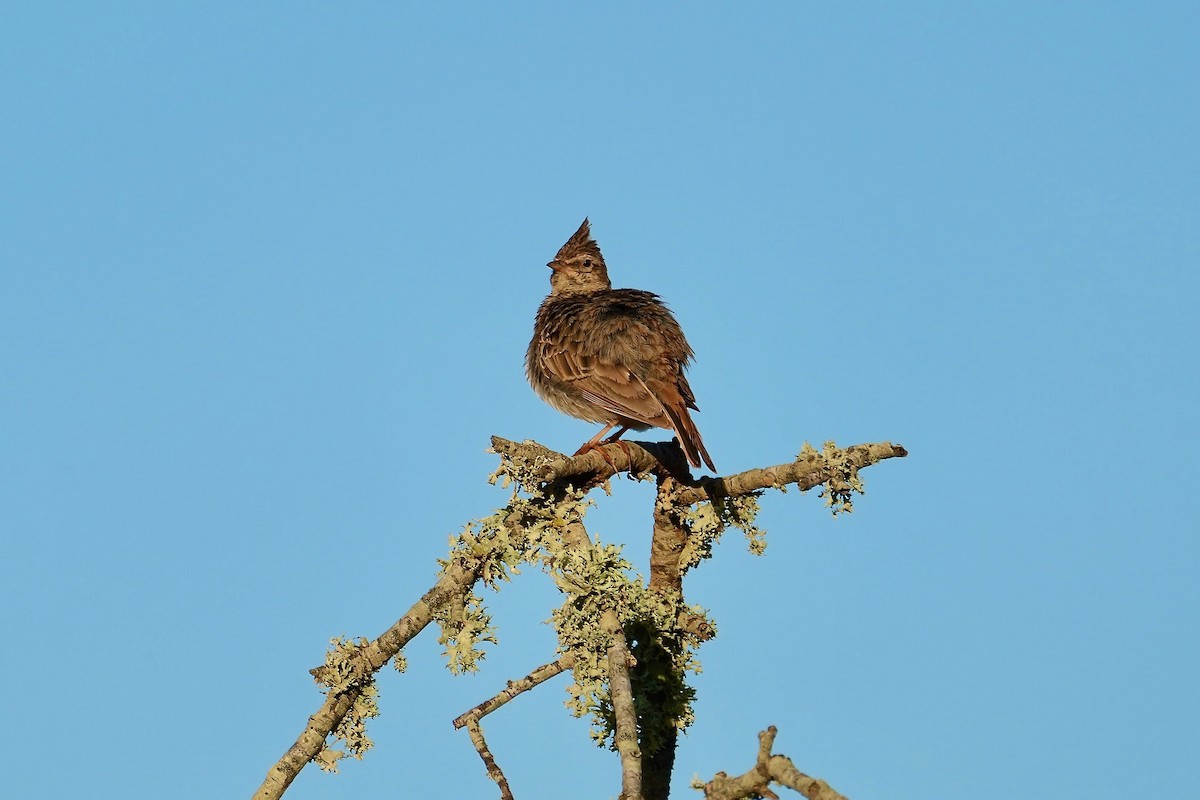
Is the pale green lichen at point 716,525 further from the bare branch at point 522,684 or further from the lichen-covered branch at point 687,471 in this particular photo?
the bare branch at point 522,684

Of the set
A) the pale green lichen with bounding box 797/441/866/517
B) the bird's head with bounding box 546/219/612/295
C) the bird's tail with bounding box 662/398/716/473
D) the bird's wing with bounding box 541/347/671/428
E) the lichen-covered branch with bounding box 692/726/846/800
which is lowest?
the lichen-covered branch with bounding box 692/726/846/800

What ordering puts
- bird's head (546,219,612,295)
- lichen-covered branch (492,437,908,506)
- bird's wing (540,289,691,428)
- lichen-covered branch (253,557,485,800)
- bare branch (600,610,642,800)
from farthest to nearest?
bird's head (546,219,612,295), bird's wing (540,289,691,428), lichen-covered branch (492,437,908,506), lichen-covered branch (253,557,485,800), bare branch (600,610,642,800)

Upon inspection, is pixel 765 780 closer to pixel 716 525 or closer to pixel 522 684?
pixel 522 684

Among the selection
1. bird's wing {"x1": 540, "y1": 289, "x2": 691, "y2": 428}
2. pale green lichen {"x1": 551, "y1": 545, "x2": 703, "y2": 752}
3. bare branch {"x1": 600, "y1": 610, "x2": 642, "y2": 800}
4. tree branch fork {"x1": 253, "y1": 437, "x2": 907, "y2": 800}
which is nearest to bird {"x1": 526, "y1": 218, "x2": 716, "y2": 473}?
bird's wing {"x1": 540, "y1": 289, "x2": 691, "y2": 428}

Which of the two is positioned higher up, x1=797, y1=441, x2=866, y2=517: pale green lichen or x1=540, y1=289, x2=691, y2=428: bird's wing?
x1=540, y1=289, x2=691, y2=428: bird's wing

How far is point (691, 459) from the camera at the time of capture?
727 cm

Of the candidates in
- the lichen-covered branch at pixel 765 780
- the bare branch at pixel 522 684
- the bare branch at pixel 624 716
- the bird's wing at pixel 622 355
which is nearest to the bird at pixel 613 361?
the bird's wing at pixel 622 355

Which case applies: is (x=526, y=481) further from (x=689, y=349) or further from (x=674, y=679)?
(x=689, y=349)

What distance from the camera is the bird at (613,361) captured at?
9.18 meters

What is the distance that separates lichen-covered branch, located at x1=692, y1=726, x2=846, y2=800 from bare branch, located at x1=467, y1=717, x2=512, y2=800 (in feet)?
4.00

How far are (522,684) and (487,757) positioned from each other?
400 mm

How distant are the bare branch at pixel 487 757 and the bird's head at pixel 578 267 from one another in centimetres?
763

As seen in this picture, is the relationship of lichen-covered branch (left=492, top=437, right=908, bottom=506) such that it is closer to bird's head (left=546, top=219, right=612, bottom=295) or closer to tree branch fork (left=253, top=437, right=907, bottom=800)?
tree branch fork (left=253, top=437, right=907, bottom=800)

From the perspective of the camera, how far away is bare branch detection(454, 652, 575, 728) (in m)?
5.35
